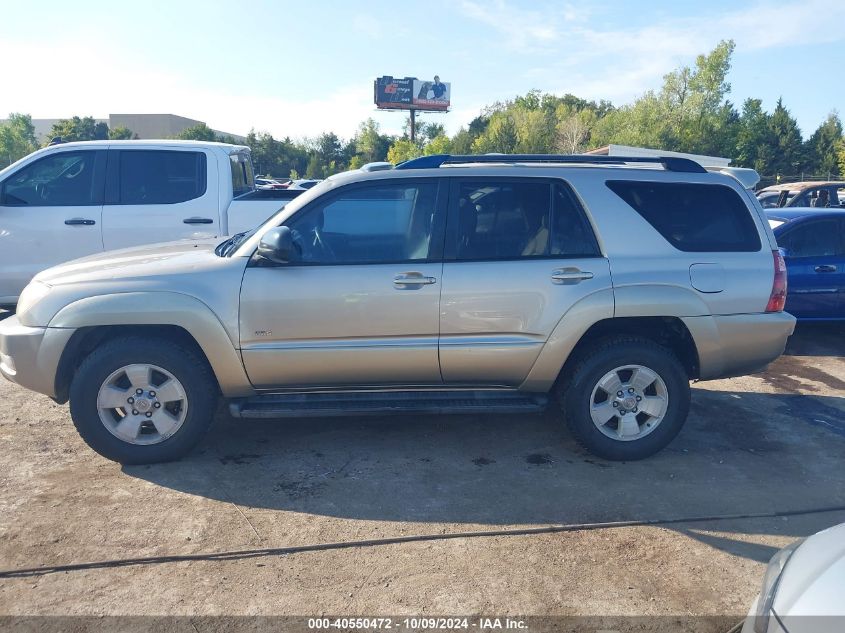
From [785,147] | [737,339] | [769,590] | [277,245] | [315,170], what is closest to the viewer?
[769,590]

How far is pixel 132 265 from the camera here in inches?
173

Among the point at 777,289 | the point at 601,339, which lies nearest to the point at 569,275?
the point at 601,339

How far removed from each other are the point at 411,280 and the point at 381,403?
81cm

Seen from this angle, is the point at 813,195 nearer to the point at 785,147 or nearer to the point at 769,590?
the point at 769,590

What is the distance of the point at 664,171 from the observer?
4.64 m

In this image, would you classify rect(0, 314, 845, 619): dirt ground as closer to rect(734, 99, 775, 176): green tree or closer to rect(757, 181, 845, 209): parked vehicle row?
rect(757, 181, 845, 209): parked vehicle row

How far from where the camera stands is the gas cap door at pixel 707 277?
4383 millimetres

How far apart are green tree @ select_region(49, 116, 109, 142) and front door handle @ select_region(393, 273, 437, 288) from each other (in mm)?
47733

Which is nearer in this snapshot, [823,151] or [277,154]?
[823,151]

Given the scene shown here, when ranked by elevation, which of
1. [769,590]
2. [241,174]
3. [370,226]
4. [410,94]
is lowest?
[769,590]

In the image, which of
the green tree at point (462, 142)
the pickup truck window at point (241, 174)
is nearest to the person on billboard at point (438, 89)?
the green tree at point (462, 142)

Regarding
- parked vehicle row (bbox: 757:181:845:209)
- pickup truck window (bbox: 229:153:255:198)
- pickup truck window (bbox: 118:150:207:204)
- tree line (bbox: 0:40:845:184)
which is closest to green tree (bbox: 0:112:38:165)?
tree line (bbox: 0:40:845:184)

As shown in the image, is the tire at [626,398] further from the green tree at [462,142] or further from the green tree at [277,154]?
the green tree at [277,154]

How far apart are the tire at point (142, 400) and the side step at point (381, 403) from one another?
0.27 metres
